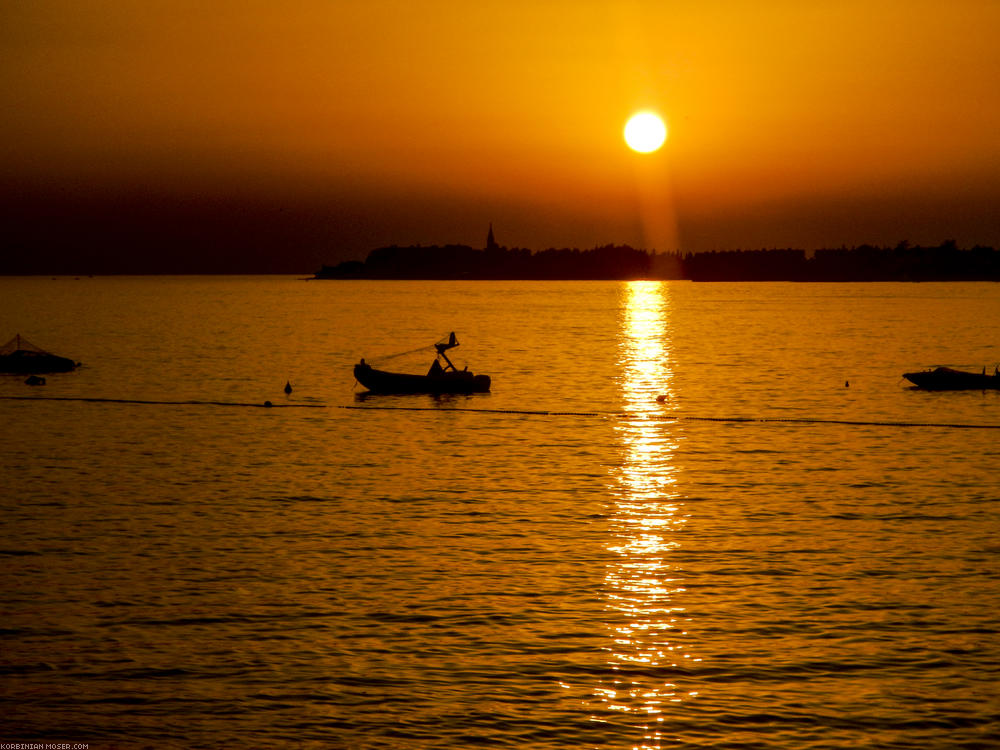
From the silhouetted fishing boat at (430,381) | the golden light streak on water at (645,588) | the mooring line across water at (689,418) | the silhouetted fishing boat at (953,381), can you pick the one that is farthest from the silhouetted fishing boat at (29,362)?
the silhouetted fishing boat at (953,381)

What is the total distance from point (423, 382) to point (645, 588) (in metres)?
55.9

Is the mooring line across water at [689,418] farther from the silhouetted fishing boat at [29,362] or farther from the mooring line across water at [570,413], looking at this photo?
the silhouetted fishing boat at [29,362]

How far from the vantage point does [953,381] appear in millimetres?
90312

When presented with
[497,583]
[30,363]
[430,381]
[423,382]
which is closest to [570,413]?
[430,381]

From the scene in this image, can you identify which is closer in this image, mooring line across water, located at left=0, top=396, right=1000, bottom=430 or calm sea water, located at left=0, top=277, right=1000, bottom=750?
calm sea water, located at left=0, top=277, right=1000, bottom=750

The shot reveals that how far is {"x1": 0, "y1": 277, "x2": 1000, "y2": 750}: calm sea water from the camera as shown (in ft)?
67.8

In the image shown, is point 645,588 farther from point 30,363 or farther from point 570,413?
point 30,363

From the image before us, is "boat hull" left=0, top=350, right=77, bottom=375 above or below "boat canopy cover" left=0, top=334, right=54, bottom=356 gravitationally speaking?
below

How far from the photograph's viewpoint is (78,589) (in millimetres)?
28906

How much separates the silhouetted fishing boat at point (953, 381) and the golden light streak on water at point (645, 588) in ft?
119

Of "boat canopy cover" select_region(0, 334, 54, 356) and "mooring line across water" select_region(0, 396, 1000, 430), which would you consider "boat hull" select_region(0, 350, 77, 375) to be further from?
"mooring line across water" select_region(0, 396, 1000, 430)

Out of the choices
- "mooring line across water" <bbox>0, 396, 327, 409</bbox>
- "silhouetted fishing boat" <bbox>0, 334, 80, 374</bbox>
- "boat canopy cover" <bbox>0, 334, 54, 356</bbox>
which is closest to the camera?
"mooring line across water" <bbox>0, 396, 327, 409</bbox>

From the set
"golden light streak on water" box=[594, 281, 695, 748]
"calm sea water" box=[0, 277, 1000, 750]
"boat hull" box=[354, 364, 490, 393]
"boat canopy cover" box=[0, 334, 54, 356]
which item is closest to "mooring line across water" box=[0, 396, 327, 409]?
"boat hull" box=[354, 364, 490, 393]

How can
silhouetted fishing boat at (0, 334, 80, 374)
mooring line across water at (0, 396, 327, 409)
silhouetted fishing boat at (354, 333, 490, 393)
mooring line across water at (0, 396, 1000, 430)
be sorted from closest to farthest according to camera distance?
mooring line across water at (0, 396, 1000, 430)
mooring line across water at (0, 396, 327, 409)
silhouetted fishing boat at (354, 333, 490, 393)
silhouetted fishing boat at (0, 334, 80, 374)
